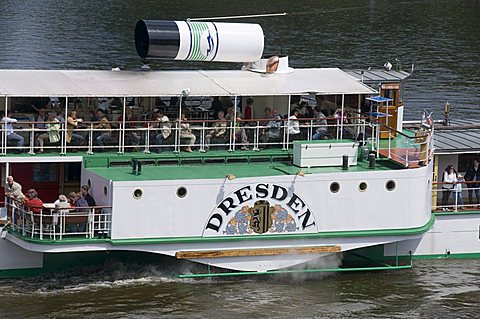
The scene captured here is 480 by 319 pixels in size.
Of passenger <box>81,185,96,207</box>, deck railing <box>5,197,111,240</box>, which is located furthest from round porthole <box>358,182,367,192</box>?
passenger <box>81,185,96,207</box>

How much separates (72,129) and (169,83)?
2.77 meters

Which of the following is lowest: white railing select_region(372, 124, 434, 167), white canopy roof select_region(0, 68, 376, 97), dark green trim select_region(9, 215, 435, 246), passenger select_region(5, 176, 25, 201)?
dark green trim select_region(9, 215, 435, 246)

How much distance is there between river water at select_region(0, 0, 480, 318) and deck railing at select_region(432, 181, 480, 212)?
1.37 meters

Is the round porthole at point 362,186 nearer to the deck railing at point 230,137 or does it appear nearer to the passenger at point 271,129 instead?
the deck railing at point 230,137

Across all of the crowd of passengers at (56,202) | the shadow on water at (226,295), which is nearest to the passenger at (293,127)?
the shadow on water at (226,295)

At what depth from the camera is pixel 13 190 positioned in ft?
101

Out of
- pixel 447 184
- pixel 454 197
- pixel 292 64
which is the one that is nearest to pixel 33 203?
pixel 447 184

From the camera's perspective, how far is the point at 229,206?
31000 mm

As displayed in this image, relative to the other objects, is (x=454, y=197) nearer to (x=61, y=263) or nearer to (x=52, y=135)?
(x=61, y=263)

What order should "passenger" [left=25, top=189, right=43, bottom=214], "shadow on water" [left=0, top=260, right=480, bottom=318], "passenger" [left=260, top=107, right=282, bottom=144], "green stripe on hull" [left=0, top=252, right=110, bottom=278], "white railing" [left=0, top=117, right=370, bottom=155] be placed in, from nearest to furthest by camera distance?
1. "passenger" [left=25, top=189, right=43, bottom=214]
2. "shadow on water" [left=0, top=260, right=480, bottom=318]
3. "green stripe on hull" [left=0, top=252, right=110, bottom=278]
4. "white railing" [left=0, top=117, right=370, bottom=155]
5. "passenger" [left=260, top=107, right=282, bottom=144]

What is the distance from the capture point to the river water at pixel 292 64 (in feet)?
100

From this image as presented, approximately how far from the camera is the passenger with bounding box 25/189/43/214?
29.9 meters

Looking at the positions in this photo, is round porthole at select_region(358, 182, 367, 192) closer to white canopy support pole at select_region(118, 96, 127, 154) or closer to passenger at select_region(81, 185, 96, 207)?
white canopy support pole at select_region(118, 96, 127, 154)

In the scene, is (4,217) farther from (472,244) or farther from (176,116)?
(472,244)
